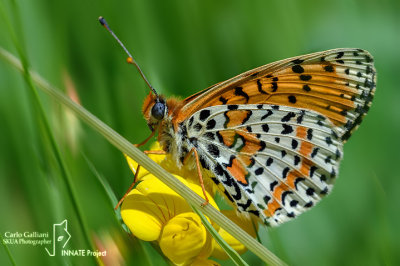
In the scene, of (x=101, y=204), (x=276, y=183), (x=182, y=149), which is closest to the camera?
(x=101, y=204)

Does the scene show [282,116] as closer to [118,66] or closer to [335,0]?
[118,66]

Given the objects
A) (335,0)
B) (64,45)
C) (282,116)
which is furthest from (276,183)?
(335,0)

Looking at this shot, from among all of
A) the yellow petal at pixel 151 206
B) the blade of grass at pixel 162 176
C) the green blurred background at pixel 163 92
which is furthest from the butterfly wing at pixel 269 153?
the blade of grass at pixel 162 176

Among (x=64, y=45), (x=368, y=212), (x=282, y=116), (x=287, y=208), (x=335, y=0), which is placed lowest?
(x=368, y=212)

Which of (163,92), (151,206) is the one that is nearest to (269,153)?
(163,92)

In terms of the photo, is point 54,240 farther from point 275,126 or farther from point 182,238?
point 275,126

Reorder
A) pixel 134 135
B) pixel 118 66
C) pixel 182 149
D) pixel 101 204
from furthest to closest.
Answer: pixel 118 66, pixel 134 135, pixel 182 149, pixel 101 204
